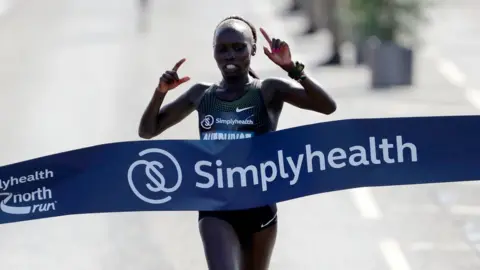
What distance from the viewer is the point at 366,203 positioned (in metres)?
15.8

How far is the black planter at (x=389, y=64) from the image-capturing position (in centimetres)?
2605

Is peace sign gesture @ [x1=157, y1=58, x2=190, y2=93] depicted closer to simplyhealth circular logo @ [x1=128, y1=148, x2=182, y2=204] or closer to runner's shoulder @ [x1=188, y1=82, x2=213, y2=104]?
runner's shoulder @ [x1=188, y1=82, x2=213, y2=104]

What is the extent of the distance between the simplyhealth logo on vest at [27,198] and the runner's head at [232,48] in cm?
142

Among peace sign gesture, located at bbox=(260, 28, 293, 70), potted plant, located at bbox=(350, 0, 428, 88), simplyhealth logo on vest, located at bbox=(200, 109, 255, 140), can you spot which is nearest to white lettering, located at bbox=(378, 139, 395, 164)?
simplyhealth logo on vest, located at bbox=(200, 109, 255, 140)

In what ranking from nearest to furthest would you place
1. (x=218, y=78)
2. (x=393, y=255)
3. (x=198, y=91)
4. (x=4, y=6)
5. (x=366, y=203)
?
(x=198, y=91) → (x=393, y=255) → (x=366, y=203) → (x=218, y=78) → (x=4, y=6)

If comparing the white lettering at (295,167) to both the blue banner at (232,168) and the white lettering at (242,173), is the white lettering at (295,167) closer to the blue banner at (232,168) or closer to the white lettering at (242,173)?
the blue banner at (232,168)

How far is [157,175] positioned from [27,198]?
0.86 meters

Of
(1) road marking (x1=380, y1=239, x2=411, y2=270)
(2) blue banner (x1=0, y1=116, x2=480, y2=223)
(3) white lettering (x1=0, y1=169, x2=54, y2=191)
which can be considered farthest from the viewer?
(1) road marking (x1=380, y1=239, x2=411, y2=270)

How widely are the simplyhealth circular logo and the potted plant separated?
17.7 metres

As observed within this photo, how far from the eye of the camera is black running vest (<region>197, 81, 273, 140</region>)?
8.07 metres

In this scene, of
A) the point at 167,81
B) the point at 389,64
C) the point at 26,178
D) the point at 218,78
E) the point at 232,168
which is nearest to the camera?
the point at 167,81

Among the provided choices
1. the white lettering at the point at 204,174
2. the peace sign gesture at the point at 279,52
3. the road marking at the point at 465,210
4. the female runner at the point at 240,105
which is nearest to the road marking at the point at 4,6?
the road marking at the point at 465,210

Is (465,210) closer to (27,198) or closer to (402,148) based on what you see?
(402,148)

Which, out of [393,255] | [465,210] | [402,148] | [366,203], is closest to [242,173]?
[402,148]
